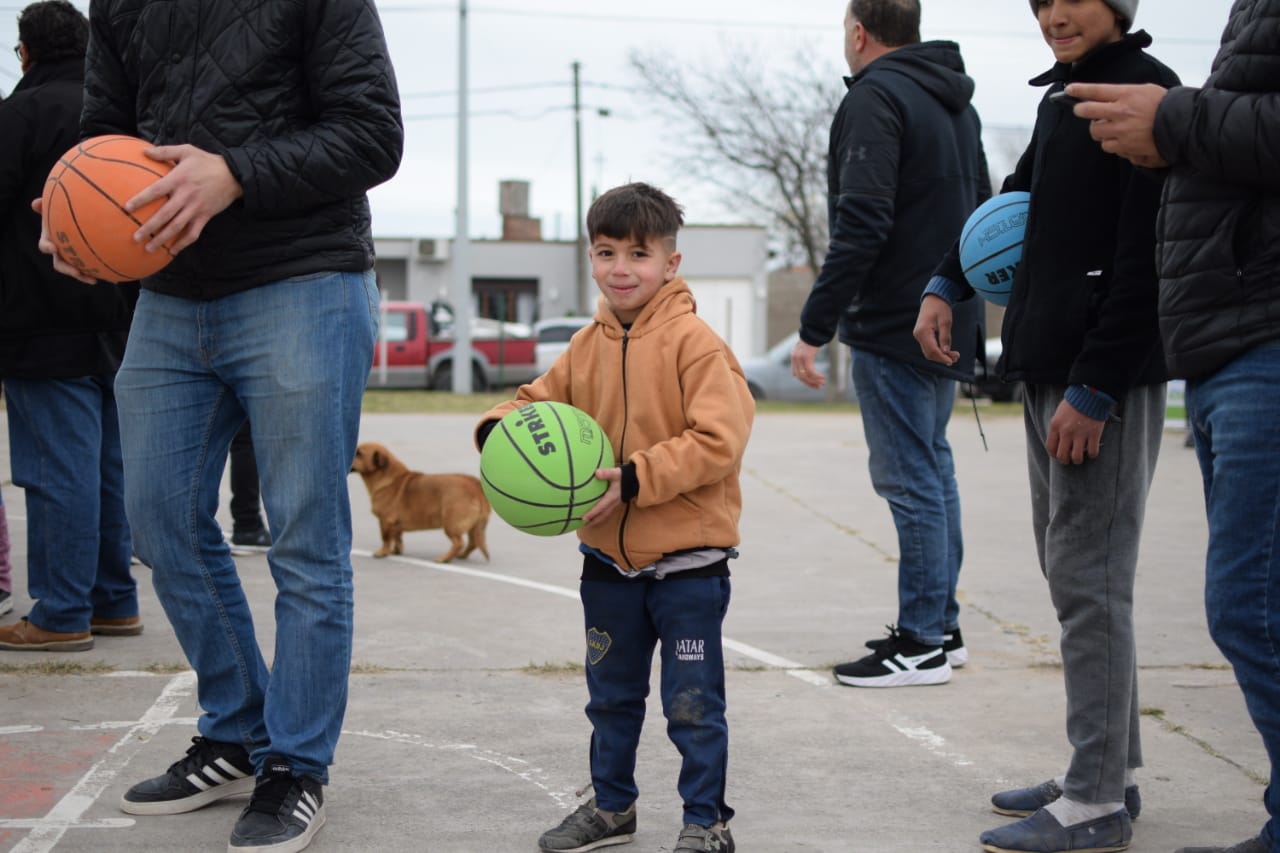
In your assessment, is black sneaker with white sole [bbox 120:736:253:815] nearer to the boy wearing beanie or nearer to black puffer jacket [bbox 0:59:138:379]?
the boy wearing beanie

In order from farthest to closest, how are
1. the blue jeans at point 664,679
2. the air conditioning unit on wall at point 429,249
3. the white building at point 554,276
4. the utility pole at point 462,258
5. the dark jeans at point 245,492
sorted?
the air conditioning unit on wall at point 429,249, the white building at point 554,276, the utility pole at point 462,258, the dark jeans at point 245,492, the blue jeans at point 664,679

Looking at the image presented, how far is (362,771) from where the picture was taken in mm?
3957

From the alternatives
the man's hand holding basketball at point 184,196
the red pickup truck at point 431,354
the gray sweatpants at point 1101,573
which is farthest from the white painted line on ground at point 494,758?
the red pickup truck at point 431,354

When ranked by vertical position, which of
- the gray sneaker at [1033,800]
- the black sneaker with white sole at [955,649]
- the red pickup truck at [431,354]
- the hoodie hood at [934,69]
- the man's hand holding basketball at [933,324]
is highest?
the hoodie hood at [934,69]

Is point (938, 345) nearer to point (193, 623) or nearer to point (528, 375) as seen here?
point (193, 623)

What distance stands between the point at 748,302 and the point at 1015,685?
40.4 meters

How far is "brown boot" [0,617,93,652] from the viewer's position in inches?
204

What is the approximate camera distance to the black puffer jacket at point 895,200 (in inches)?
198

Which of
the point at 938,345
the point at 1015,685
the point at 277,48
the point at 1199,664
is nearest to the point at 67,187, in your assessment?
the point at 277,48

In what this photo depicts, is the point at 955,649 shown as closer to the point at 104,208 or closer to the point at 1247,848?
the point at 1247,848

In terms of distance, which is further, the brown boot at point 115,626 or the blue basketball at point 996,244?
the brown boot at point 115,626

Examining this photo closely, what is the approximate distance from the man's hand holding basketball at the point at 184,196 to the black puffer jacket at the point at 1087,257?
1997 mm

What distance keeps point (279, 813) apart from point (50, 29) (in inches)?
130

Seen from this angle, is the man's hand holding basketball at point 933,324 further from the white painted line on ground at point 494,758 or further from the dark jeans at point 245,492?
the dark jeans at point 245,492
